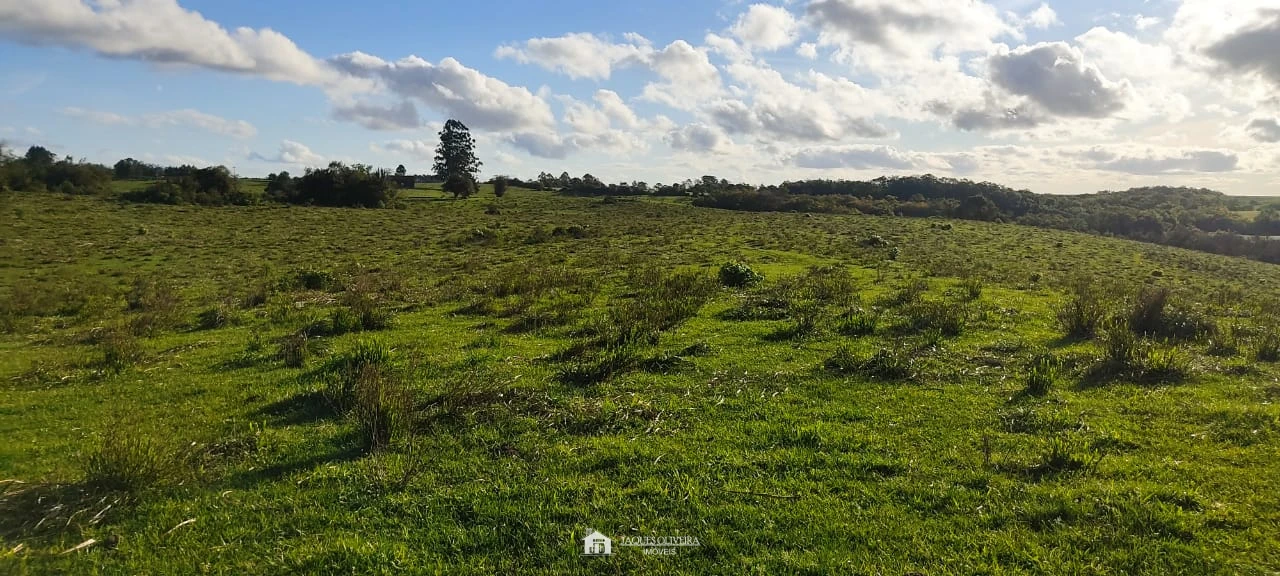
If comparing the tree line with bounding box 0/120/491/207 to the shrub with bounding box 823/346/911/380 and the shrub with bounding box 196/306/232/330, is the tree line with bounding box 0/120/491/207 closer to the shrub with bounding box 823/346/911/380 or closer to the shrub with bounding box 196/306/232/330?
the shrub with bounding box 196/306/232/330

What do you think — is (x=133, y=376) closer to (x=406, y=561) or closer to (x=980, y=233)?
(x=406, y=561)

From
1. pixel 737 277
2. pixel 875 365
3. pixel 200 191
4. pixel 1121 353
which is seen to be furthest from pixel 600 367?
pixel 200 191

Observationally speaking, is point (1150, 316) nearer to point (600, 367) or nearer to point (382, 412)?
point (600, 367)

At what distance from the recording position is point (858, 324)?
15266 mm

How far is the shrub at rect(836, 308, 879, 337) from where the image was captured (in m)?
14.9

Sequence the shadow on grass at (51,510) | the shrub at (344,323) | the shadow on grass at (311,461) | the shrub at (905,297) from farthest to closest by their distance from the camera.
Answer: the shrub at (905,297)
the shrub at (344,323)
the shadow on grass at (311,461)
the shadow on grass at (51,510)

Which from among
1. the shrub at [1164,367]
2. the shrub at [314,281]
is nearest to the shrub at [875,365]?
the shrub at [1164,367]

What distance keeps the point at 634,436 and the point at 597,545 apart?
8.79 feet

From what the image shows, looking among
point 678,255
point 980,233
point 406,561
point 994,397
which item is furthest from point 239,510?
point 980,233

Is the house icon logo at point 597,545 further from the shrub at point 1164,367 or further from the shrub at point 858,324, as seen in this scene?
the shrub at point 1164,367

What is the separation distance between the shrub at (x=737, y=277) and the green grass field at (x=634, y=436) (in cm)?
261

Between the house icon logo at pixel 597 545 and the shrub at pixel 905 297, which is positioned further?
the shrub at pixel 905 297

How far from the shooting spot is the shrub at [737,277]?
2349 centimetres

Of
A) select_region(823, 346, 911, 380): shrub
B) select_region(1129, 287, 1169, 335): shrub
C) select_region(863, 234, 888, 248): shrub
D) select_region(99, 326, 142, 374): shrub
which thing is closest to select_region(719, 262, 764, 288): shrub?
select_region(823, 346, 911, 380): shrub
